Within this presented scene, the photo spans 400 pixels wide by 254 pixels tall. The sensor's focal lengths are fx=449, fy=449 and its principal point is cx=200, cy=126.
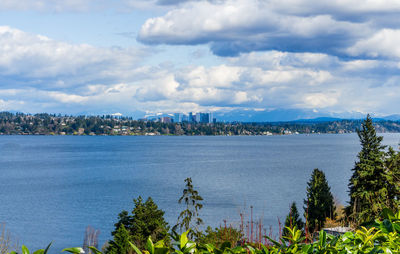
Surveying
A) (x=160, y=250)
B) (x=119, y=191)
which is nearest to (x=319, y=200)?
(x=119, y=191)

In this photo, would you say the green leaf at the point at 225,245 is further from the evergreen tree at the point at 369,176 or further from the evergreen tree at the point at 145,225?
the evergreen tree at the point at 369,176

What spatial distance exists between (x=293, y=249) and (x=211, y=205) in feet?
168

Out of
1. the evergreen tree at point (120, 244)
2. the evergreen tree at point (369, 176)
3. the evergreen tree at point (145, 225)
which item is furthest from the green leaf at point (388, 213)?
the evergreen tree at point (369, 176)

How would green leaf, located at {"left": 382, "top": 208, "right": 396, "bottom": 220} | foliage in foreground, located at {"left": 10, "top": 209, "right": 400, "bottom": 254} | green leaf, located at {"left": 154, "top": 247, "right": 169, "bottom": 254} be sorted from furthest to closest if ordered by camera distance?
green leaf, located at {"left": 382, "top": 208, "right": 396, "bottom": 220}, foliage in foreground, located at {"left": 10, "top": 209, "right": 400, "bottom": 254}, green leaf, located at {"left": 154, "top": 247, "right": 169, "bottom": 254}

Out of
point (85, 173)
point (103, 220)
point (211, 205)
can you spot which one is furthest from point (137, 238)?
point (85, 173)

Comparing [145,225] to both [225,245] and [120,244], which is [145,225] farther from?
[225,245]

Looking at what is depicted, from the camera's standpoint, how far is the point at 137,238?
26.1 metres

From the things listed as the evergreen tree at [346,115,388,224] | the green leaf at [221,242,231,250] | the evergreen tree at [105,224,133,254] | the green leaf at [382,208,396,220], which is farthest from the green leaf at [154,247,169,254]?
the evergreen tree at [346,115,388,224]

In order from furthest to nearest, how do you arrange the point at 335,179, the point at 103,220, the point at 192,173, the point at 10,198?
the point at 192,173
the point at 335,179
the point at 10,198
the point at 103,220

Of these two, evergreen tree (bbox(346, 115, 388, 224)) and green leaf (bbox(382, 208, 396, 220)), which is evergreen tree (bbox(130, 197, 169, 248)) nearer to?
evergreen tree (bbox(346, 115, 388, 224))

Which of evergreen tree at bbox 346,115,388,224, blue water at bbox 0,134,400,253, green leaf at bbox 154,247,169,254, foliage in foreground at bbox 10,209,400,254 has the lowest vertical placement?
blue water at bbox 0,134,400,253

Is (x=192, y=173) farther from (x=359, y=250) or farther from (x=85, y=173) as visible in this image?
(x=359, y=250)

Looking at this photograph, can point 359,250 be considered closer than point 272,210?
Yes

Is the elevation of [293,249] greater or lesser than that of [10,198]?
greater
